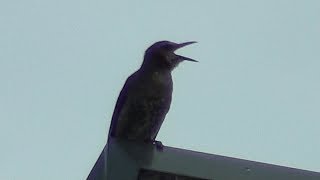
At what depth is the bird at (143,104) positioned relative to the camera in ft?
22.0

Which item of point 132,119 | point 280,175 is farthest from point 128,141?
point 132,119

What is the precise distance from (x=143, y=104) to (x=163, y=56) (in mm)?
669

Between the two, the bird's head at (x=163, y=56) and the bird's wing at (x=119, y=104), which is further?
the bird's head at (x=163, y=56)

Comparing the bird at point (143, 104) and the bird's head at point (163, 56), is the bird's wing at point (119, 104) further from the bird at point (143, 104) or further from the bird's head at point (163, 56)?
the bird's head at point (163, 56)

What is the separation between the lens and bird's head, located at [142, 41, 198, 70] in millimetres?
7102

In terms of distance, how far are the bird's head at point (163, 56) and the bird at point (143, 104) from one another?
43 millimetres

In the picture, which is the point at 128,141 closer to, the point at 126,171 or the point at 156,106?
the point at 126,171

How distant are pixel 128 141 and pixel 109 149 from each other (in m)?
0.19

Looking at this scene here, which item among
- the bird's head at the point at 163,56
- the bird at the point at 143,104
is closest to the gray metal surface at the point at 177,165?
the bird at the point at 143,104

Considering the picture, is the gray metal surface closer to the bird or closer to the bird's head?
the bird

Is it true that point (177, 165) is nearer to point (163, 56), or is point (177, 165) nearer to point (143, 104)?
point (143, 104)

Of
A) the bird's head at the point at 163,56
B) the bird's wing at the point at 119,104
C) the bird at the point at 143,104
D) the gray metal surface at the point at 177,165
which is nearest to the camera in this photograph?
the gray metal surface at the point at 177,165

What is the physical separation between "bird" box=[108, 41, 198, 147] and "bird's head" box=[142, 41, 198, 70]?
0.14ft

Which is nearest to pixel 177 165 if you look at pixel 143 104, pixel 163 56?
pixel 143 104
